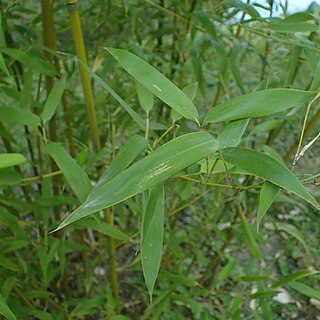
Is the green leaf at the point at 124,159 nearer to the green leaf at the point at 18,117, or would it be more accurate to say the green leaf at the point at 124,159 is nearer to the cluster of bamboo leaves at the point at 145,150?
the cluster of bamboo leaves at the point at 145,150

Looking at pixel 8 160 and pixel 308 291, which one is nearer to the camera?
pixel 8 160

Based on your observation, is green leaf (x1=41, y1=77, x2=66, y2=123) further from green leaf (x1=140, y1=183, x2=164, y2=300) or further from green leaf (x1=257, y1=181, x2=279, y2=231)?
green leaf (x1=257, y1=181, x2=279, y2=231)

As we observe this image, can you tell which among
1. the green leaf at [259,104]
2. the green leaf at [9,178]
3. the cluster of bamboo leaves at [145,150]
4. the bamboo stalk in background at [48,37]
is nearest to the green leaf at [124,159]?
the cluster of bamboo leaves at [145,150]

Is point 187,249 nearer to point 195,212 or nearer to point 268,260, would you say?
point 195,212

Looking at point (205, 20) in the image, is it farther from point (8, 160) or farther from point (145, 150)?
point (8, 160)

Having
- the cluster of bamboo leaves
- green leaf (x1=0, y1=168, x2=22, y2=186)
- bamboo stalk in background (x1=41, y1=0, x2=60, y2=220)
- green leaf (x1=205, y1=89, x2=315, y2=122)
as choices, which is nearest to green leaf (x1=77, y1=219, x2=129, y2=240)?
the cluster of bamboo leaves

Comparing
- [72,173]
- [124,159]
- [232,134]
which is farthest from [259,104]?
[72,173]

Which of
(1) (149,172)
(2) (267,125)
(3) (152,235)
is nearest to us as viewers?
(1) (149,172)
